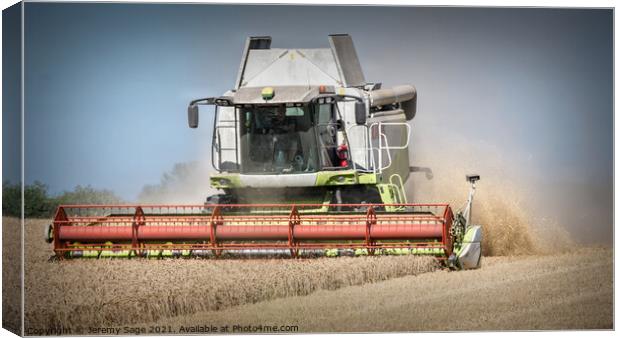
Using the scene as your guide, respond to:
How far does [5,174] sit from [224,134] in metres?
3.30

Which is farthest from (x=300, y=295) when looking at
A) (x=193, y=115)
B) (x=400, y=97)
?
(x=400, y=97)

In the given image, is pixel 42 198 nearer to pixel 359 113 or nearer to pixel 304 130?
pixel 304 130

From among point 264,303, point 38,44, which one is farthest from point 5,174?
point 264,303

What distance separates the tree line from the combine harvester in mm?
510

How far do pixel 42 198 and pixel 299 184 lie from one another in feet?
8.90

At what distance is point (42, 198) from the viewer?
12.9 m

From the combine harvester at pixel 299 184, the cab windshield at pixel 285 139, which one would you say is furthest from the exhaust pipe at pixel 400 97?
the cab windshield at pixel 285 139

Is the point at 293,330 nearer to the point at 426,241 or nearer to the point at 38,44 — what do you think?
the point at 426,241

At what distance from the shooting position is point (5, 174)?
34.6ft

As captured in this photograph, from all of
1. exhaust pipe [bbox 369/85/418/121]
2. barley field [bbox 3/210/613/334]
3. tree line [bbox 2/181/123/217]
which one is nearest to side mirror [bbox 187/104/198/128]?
tree line [bbox 2/181/123/217]

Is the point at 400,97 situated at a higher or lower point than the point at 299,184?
higher

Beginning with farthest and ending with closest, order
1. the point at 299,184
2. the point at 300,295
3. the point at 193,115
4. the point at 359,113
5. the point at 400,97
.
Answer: the point at 400,97, the point at 299,184, the point at 193,115, the point at 359,113, the point at 300,295

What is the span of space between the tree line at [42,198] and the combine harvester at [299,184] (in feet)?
1.67

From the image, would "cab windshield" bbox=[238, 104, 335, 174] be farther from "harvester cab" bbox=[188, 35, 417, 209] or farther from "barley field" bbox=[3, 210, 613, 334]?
"barley field" bbox=[3, 210, 613, 334]
